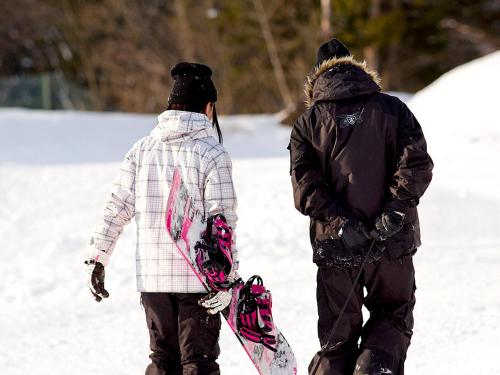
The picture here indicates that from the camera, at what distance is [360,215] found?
336 cm

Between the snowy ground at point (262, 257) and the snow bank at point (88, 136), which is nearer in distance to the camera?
the snowy ground at point (262, 257)

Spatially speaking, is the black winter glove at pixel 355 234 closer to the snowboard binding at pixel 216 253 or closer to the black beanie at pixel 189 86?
the snowboard binding at pixel 216 253

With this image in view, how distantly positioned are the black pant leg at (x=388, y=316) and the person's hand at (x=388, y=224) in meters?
0.15

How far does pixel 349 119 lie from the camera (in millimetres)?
3354

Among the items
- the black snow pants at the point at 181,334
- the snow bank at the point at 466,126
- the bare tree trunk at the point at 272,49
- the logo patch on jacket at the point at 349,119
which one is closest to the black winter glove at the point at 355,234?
the logo patch on jacket at the point at 349,119

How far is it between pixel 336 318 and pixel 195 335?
23.4 inches

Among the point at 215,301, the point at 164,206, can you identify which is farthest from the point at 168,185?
the point at 215,301

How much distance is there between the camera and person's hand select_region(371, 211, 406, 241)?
3254 mm

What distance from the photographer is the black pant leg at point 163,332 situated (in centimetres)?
334

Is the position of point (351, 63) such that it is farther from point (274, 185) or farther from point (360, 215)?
point (274, 185)

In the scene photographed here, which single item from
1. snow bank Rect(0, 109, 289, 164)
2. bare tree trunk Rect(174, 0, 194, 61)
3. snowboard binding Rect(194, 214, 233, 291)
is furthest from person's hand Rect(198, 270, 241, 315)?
bare tree trunk Rect(174, 0, 194, 61)

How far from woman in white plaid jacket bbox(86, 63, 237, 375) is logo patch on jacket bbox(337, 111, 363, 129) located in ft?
1.56

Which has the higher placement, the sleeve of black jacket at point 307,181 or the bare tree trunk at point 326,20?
the bare tree trunk at point 326,20

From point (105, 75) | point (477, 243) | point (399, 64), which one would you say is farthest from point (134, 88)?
point (477, 243)
